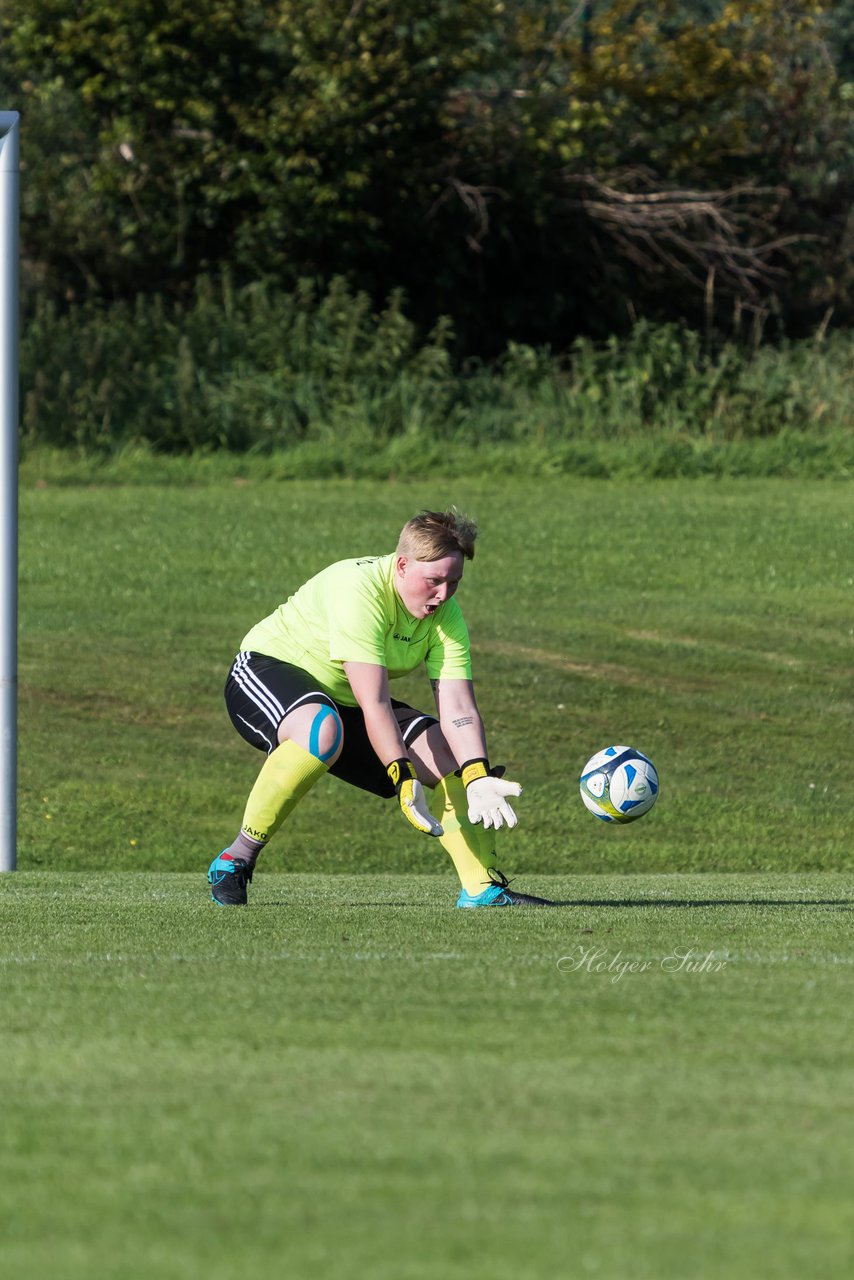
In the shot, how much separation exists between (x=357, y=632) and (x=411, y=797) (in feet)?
2.43

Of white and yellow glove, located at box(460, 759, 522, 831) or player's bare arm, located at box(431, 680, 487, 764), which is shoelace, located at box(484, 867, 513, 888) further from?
white and yellow glove, located at box(460, 759, 522, 831)

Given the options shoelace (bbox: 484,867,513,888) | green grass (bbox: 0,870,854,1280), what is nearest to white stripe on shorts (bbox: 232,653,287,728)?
green grass (bbox: 0,870,854,1280)

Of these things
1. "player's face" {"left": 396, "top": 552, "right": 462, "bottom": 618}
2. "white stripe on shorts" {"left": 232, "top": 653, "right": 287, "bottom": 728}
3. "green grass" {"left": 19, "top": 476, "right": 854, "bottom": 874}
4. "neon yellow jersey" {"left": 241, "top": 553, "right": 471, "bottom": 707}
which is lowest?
"green grass" {"left": 19, "top": 476, "right": 854, "bottom": 874}

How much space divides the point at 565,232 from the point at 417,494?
24.2ft

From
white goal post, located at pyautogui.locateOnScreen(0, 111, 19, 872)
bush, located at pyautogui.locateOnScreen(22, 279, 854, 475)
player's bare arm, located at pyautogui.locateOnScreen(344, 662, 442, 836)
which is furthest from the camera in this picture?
bush, located at pyautogui.locateOnScreen(22, 279, 854, 475)

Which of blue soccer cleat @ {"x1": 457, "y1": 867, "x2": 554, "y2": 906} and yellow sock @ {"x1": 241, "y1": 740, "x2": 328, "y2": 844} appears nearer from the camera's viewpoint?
yellow sock @ {"x1": 241, "y1": 740, "x2": 328, "y2": 844}

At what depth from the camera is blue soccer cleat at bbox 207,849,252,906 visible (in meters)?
7.98

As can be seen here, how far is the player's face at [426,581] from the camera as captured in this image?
7.55m

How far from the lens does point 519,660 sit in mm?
19219

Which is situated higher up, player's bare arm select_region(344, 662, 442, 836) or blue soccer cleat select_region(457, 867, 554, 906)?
player's bare arm select_region(344, 662, 442, 836)

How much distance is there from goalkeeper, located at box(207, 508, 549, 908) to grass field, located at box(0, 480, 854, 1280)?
39 centimetres

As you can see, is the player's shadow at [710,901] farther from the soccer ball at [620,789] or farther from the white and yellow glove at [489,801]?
the white and yellow glove at [489,801]

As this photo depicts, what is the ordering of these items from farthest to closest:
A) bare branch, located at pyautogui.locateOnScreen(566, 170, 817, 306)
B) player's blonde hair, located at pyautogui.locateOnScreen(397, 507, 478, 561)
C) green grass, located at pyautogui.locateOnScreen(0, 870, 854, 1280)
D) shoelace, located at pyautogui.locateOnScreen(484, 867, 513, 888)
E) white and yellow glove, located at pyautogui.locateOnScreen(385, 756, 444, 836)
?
bare branch, located at pyautogui.locateOnScreen(566, 170, 817, 306), shoelace, located at pyautogui.locateOnScreen(484, 867, 513, 888), player's blonde hair, located at pyautogui.locateOnScreen(397, 507, 478, 561), white and yellow glove, located at pyautogui.locateOnScreen(385, 756, 444, 836), green grass, located at pyautogui.locateOnScreen(0, 870, 854, 1280)

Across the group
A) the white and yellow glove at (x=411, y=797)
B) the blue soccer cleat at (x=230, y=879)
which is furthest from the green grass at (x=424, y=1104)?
the blue soccer cleat at (x=230, y=879)
